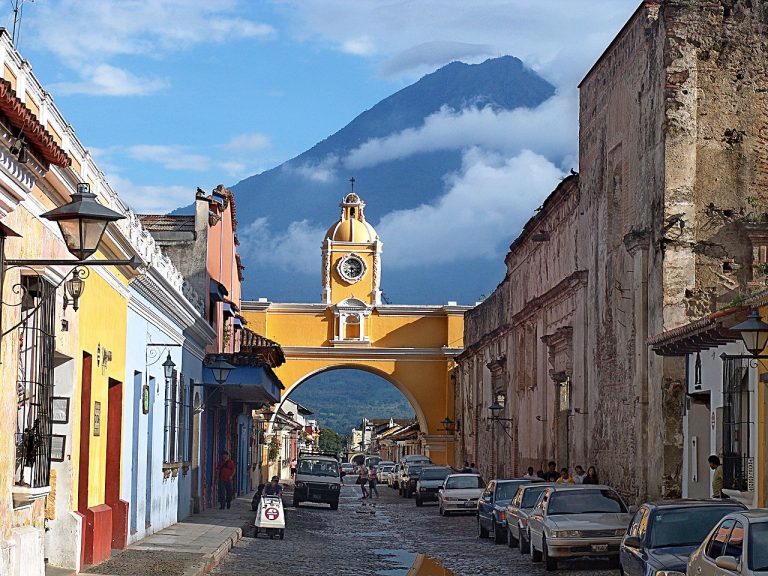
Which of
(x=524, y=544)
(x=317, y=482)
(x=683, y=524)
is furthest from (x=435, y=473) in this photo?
(x=683, y=524)

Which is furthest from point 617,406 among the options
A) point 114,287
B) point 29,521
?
point 29,521

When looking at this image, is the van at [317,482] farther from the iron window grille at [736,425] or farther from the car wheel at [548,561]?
the iron window grille at [736,425]

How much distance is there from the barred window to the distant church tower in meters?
40.0

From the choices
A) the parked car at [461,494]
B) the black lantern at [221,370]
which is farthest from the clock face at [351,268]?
the black lantern at [221,370]

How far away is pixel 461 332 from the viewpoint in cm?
6725

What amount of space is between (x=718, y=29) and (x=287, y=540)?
12.3m

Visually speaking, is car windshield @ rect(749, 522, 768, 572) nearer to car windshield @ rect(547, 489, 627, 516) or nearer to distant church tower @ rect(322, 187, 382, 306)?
car windshield @ rect(547, 489, 627, 516)

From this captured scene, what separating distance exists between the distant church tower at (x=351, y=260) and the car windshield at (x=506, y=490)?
138ft

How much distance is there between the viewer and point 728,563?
10.2m

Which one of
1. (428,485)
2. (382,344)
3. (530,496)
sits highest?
(382,344)

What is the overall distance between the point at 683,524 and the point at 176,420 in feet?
50.1

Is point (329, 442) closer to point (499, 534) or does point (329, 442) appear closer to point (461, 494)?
point (461, 494)

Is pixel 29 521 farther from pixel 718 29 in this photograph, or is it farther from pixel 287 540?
pixel 718 29

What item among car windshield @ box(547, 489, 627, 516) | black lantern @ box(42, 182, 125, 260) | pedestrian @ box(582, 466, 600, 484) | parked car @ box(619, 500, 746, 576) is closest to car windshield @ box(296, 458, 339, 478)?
pedestrian @ box(582, 466, 600, 484)
